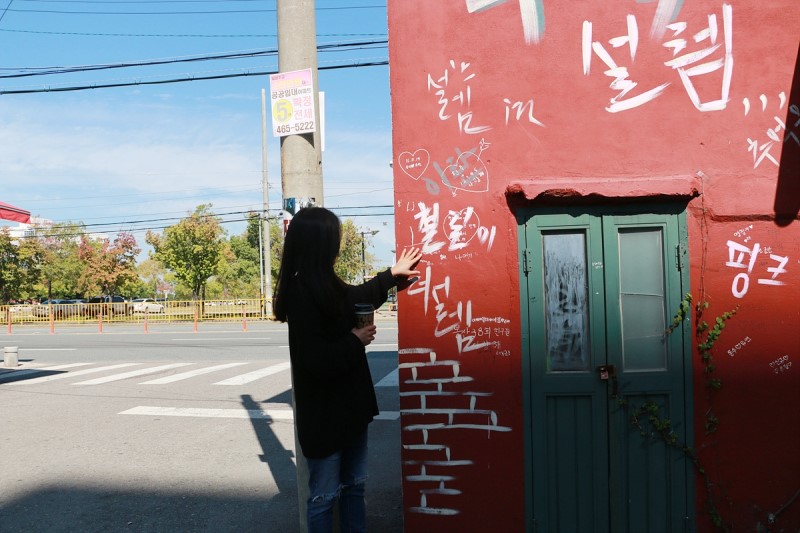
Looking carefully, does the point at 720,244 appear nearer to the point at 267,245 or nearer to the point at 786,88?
the point at 786,88

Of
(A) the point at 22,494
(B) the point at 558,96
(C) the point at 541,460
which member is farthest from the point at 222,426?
(B) the point at 558,96

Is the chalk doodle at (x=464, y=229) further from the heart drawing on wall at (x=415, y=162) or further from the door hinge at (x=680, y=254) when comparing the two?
the door hinge at (x=680, y=254)

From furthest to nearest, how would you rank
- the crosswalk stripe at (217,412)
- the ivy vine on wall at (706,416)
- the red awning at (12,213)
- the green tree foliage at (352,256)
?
1. the green tree foliage at (352,256)
2. the red awning at (12,213)
3. the crosswalk stripe at (217,412)
4. the ivy vine on wall at (706,416)

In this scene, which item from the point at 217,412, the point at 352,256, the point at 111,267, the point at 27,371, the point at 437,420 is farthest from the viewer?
the point at 352,256

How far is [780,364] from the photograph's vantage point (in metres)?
3.74

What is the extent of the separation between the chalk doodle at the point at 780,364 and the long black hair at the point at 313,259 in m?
2.49

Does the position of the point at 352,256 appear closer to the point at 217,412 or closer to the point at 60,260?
the point at 60,260

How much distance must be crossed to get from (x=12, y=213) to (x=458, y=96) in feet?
36.1

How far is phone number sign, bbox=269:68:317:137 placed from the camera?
4.23 m

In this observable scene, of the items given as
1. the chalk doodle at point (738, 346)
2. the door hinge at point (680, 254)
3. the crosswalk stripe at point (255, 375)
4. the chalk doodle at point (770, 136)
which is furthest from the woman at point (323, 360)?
the crosswalk stripe at point (255, 375)

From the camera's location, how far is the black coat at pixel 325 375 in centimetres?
305

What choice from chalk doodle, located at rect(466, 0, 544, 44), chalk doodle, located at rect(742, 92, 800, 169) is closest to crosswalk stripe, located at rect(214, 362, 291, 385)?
chalk doodle, located at rect(466, 0, 544, 44)

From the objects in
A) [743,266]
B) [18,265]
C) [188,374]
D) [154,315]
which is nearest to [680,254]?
[743,266]

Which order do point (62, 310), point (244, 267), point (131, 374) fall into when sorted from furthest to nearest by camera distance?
point (244, 267), point (62, 310), point (131, 374)
